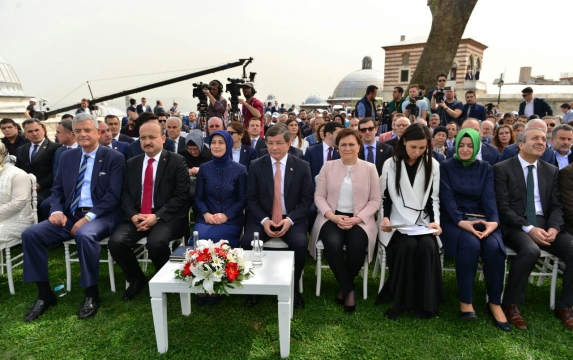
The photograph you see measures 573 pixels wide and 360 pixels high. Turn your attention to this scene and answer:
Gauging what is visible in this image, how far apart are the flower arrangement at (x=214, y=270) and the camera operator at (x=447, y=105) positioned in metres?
6.59

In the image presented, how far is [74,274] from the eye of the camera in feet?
13.9

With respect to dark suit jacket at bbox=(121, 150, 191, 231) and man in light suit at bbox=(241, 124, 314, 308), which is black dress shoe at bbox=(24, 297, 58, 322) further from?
man in light suit at bbox=(241, 124, 314, 308)

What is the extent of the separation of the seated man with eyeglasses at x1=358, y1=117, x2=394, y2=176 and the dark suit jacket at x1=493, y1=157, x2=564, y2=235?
1423 millimetres

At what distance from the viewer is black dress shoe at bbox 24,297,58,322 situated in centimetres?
331

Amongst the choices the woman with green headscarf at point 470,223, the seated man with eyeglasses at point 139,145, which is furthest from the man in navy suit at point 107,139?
the woman with green headscarf at point 470,223

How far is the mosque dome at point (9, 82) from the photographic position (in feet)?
71.5

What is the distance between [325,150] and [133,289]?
305 cm

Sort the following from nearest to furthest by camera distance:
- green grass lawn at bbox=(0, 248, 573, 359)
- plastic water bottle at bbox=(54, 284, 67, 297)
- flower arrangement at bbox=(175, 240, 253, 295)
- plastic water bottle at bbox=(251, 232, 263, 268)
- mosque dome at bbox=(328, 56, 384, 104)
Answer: flower arrangement at bbox=(175, 240, 253, 295)
green grass lawn at bbox=(0, 248, 573, 359)
plastic water bottle at bbox=(251, 232, 263, 268)
plastic water bottle at bbox=(54, 284, 67, 297)
mosque dome at bbox=(328, 56, 384, 104)

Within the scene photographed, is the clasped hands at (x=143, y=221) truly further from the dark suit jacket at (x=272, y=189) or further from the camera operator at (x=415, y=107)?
the camera operator at (x=415, y=107)

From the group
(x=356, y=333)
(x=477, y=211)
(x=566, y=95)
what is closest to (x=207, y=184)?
(x=356, y=333)

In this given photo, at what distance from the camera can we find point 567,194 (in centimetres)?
357

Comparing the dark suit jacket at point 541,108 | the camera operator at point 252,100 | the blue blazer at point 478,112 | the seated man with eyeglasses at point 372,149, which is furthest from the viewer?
the dark suit jacket at point 541,108

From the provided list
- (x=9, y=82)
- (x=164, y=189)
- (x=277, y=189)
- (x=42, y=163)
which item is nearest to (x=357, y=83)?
(x=9, y=82)

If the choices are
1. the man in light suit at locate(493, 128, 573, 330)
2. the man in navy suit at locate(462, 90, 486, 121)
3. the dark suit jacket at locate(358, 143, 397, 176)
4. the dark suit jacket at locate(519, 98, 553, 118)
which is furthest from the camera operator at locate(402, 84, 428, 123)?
the man in light suit at locate(493, 128, 573, 330)
